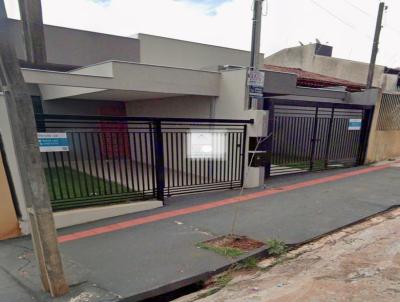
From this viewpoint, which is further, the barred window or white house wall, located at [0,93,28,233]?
the barred window

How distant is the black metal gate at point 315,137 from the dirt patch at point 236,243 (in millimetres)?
4000

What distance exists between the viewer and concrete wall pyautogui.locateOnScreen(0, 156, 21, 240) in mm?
4792

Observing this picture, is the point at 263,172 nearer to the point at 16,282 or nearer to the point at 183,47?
the point at 16,282

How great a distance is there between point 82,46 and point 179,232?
8629 millimetres

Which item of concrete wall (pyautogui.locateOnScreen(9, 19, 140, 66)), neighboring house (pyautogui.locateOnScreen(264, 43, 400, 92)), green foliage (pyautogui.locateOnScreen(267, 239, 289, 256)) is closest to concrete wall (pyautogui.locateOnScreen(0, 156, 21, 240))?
green foliage (pyautogui.locateOnScreen(267, 239, 289, 256))

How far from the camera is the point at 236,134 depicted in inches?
304

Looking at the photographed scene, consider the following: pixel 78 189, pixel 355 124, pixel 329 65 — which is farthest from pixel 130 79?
pixel 329 65

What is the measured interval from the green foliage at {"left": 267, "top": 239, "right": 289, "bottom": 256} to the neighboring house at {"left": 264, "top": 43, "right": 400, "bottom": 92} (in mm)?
18442

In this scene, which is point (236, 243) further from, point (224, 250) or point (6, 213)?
point (6, 213)

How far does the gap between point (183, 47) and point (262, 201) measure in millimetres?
9142

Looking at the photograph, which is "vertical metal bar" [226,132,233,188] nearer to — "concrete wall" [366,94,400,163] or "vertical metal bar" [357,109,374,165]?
"vertical metal bar" [357,109,374,165]

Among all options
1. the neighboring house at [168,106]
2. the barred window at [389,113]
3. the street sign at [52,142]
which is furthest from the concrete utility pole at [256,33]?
the barred window at [389,113]

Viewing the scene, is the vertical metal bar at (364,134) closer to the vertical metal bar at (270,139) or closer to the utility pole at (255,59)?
the vertical metal bar at (270,139)

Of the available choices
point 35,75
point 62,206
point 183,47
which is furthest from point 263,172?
point 183,47
